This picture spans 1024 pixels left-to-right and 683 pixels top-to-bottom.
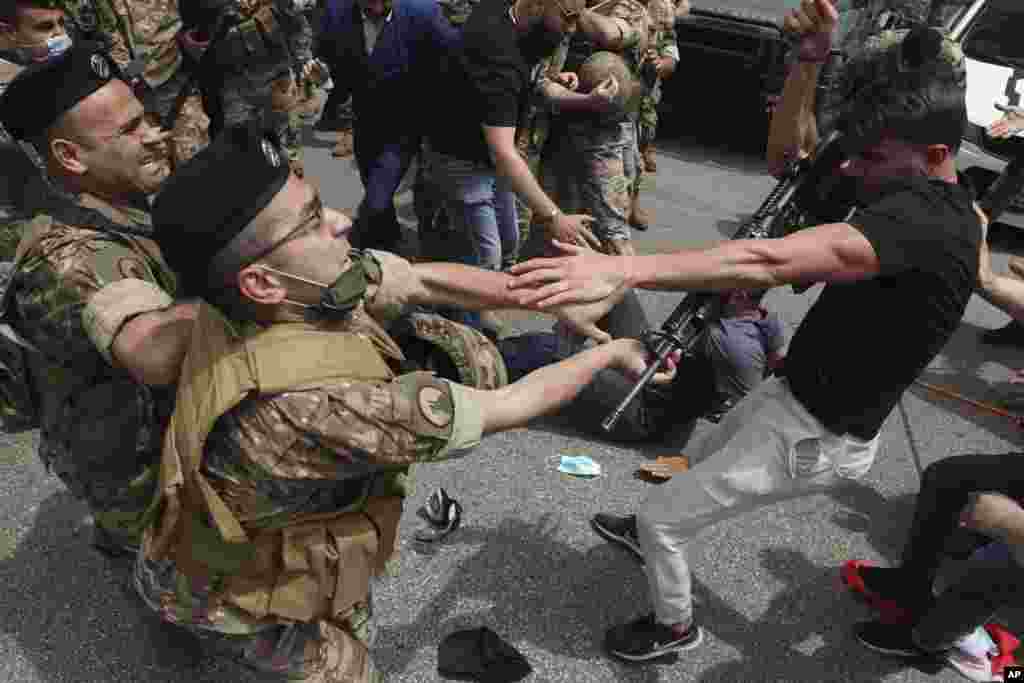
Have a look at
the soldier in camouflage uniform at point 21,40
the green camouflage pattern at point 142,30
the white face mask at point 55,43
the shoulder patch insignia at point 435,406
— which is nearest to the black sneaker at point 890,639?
the shoulder patch insignia at point 435,406

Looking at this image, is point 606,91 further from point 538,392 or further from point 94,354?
point 94,354

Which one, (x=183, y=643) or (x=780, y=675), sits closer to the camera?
(x=183, y=643)

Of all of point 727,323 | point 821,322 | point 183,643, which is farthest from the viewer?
point 727,323

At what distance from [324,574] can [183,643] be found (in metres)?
1.01

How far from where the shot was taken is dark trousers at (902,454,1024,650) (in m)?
2.51

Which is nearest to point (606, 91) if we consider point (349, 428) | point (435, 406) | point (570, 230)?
point (570, 230)

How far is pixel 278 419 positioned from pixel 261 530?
14.6 inches

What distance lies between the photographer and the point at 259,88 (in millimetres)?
4602

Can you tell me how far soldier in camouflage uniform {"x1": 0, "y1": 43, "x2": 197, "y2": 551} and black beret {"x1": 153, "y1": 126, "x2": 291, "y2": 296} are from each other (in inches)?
10.1

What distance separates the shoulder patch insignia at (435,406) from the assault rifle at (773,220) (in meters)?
0.81

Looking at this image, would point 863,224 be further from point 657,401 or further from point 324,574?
point 657,401

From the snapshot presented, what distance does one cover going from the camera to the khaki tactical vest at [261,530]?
158 cm

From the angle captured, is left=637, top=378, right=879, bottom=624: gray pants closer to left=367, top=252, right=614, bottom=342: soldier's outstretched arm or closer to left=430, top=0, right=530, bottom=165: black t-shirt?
left=367, top=252, right=614, bottom=342: soldier's outstretched arm

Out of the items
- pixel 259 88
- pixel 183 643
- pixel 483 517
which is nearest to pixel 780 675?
pixel 483 517
